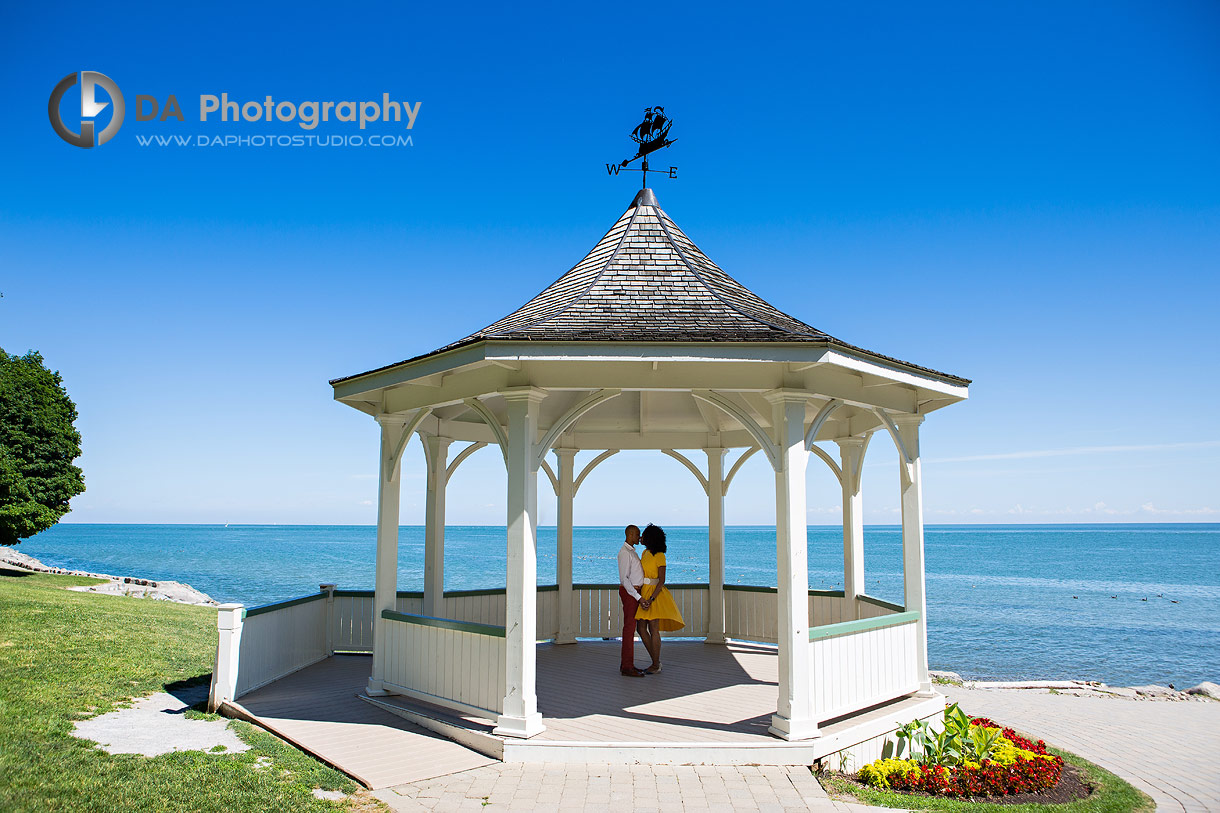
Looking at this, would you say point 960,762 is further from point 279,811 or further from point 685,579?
point 685,579

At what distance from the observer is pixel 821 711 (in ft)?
21.8

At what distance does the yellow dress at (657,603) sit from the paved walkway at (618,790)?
274 centimetres

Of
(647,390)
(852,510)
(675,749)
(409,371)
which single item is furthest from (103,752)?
(852,510)

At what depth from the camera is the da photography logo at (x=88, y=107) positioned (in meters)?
8.95

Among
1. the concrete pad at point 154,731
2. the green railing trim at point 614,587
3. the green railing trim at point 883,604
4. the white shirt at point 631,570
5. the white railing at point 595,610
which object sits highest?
the white shirt at point 631,570

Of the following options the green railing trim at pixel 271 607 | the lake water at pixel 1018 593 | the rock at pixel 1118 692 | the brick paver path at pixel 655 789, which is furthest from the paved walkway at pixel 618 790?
the lake water at pixel 1018 593

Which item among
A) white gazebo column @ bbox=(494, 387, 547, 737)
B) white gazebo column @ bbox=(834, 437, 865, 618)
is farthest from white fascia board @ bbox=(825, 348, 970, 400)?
white gazebo column @ bbox=(494, 387, 547, 737)

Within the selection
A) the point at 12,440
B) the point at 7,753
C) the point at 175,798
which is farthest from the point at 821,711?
the point at 12,440

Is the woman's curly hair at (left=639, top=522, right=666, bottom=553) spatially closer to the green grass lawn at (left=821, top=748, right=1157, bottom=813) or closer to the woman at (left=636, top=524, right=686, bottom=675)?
the woman at (left=636, top=524, right=686, bottom=675)

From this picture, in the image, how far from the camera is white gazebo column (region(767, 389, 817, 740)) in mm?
6391

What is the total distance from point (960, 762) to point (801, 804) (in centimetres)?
191

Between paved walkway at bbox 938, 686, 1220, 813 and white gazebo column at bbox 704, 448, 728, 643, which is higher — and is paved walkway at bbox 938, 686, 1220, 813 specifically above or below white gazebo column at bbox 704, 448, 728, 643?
below

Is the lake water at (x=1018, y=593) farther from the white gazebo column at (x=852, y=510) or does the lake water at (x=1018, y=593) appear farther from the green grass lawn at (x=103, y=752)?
the green grass lawn at (x=103, y=752)

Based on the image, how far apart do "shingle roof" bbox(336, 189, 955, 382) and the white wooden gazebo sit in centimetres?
3
